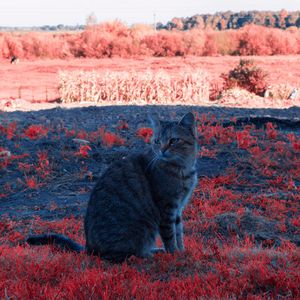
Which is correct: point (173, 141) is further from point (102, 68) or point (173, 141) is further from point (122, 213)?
point (102, 68)

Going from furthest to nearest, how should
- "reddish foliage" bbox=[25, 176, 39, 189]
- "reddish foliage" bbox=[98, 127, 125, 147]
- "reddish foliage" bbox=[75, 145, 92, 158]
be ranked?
"reddish foliage" bbox=[98, 127, 125, 147] → "reddish foliage" bbox=[75, 145, 92, 158] → "reddish foliage" bbox=[25, 176, 39, 189]

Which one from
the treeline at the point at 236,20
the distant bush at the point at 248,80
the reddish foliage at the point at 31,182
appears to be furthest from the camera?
the treeline at the point at 236,20

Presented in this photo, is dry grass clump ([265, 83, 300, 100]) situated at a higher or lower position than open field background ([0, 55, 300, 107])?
Result: higher

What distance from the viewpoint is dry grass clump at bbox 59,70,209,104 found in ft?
67.5

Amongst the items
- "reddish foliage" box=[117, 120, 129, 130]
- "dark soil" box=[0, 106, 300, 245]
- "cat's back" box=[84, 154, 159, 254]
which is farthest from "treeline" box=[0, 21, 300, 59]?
"cat's back" box=[84, 154, 159, 254]

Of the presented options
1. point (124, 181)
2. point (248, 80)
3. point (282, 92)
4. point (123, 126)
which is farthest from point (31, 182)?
point (248, 80)

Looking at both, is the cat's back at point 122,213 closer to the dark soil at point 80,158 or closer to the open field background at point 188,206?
the open field background at point 188,206

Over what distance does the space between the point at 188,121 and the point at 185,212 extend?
10.7 feet

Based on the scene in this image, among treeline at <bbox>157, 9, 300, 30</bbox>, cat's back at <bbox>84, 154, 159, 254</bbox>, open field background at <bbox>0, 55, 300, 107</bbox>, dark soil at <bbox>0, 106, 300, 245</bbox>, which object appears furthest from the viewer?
treeline at <bbox>157, 9, 300, 30</bbox>

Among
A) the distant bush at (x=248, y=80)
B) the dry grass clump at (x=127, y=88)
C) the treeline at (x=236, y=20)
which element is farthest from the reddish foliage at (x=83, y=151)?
the treeline at (x=236, y=20)

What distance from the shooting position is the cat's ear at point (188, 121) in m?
6.02

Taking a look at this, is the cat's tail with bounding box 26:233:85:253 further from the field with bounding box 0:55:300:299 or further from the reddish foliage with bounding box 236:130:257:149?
the reddish foliage with bounding box 236:130:257:149

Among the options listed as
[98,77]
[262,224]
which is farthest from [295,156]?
[98,77]

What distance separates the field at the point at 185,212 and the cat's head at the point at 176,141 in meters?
1.01
